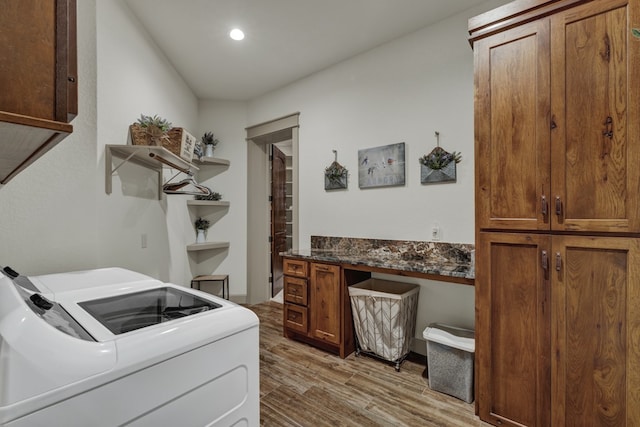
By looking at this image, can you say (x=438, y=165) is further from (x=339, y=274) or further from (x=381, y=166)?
(x=339, y=274)

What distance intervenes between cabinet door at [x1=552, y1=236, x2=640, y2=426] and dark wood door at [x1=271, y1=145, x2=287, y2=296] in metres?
3.32

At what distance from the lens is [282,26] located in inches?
98.7

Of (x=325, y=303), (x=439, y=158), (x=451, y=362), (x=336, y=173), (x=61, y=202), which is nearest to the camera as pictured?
(x=61, y=202)

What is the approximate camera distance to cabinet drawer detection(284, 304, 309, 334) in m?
2.67

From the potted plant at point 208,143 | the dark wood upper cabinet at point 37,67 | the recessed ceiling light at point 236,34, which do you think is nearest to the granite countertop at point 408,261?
the potted plant at point 208,143

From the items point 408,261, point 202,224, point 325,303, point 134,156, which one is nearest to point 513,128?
point 408,261

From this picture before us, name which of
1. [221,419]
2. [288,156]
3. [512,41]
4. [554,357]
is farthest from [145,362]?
[288,156]

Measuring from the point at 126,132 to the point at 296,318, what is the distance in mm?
2191

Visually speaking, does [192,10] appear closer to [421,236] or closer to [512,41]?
[512,41]

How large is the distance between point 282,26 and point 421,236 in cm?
223

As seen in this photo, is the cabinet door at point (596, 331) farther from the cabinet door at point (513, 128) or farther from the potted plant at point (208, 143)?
the potted plant at point (208, 143)

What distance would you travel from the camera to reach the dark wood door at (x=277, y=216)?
13.7 feet

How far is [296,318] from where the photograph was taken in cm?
274

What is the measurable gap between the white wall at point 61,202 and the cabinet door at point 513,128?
2.16m
